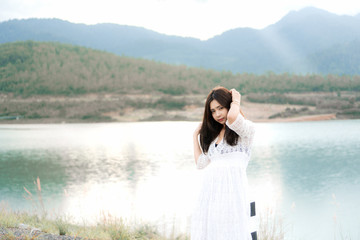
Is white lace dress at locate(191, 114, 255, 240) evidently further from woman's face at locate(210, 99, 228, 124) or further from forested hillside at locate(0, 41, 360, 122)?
forested hillside at locate(0, 41, 360, 122)

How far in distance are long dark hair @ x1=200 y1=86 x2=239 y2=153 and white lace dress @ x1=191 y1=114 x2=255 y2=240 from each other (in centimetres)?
5

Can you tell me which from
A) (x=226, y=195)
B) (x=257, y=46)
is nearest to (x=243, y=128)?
(x=226, y=195)

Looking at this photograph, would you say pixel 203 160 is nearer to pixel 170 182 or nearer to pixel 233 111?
pixel 233 111

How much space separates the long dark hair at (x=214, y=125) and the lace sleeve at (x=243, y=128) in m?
0.05

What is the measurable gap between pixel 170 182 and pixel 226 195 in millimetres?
8404

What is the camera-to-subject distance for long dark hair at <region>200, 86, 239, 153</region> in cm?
205

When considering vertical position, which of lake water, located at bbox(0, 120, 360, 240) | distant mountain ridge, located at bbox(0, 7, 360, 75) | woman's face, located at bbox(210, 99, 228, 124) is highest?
distant mountain ridge, located at bbox(0, 7, 360, 75)

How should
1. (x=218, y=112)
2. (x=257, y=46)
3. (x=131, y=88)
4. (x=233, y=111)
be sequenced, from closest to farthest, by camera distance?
(x=233, y=111)
(x=218, y=112)
(x=131, y=88)
(x=257, y=46)

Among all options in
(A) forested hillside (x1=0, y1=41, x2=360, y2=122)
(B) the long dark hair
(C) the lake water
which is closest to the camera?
(B) the long dark hair

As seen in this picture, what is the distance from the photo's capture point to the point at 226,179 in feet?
6.58

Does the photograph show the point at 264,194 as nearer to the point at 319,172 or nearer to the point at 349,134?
the point at 319,172

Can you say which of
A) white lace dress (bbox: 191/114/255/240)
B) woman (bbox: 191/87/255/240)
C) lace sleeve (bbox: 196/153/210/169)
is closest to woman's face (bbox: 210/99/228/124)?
woman (bbox: 191/87/255/240)

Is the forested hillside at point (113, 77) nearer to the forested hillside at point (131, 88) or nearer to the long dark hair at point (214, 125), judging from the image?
the forested hillside at point (131, 88)

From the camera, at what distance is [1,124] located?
132 feet
